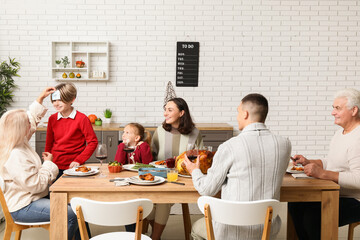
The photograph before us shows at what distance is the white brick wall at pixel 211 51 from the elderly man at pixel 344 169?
335cm

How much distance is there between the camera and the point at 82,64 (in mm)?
6023

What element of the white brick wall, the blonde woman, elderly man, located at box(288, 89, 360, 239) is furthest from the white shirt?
the white brick wall

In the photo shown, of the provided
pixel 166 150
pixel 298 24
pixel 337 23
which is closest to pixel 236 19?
pixel 298 24

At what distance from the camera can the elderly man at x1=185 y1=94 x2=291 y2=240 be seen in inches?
89.0

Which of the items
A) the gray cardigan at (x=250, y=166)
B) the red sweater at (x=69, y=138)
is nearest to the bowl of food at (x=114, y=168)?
the red sweater at (x=69, y=138)

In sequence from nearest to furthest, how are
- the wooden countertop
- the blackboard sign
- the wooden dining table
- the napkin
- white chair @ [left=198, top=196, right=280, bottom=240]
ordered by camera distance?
1. white chair @ [left=198, top=196, right=280, bottom=240]
2. the wooden dining table
3. the napkin
4. the wooden countertop
5. the blackboard sign

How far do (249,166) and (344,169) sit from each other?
3.51 feet

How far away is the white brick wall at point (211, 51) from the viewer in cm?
610

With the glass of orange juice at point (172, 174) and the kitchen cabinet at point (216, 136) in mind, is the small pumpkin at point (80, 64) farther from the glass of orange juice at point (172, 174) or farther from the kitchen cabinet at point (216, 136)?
the glass of orange juice at point (172, 174)

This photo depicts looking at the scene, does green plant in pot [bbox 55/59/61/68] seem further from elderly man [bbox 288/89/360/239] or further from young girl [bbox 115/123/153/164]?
elderly man [bbox 288/89/360/239]

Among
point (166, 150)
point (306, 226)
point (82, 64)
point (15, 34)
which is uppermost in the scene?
point (15, 34)

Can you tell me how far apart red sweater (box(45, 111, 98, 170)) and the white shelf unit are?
8.38ft

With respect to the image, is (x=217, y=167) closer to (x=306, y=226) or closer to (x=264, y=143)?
(x=264, y=143)

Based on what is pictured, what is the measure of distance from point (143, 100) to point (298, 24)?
9.01 ft
